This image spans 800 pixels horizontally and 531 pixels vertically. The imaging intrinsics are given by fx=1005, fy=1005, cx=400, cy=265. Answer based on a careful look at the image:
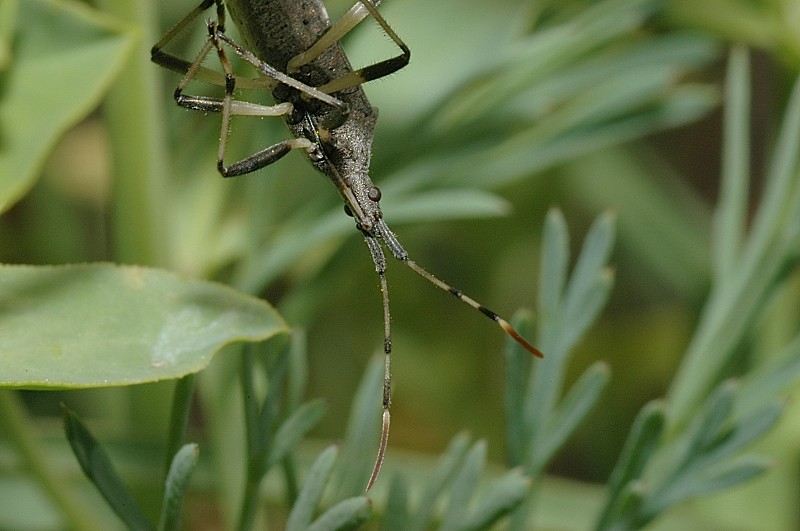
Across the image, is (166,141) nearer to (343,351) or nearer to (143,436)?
(143,436)

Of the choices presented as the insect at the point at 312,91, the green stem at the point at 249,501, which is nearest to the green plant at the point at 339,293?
the green stem at the point at 249,501

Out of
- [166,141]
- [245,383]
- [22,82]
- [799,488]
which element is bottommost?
[799,488]

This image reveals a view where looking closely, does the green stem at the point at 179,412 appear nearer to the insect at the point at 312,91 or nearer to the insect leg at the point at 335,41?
the insect at the point at 312,91

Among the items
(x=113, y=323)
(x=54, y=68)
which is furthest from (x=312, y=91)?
(x=113, y=323)

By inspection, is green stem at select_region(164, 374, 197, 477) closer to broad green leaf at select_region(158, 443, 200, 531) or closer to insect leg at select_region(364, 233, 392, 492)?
broad green leaf at select_region(158, 443, 200, 531)

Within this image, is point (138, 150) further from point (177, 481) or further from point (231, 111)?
point (177, 481)

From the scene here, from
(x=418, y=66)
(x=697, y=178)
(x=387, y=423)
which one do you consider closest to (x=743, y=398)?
(x=387, y=423)

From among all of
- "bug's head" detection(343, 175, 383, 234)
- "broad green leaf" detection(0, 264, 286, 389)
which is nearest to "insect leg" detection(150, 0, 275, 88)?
"bug's head" detection(343, 175, 383, 234)
